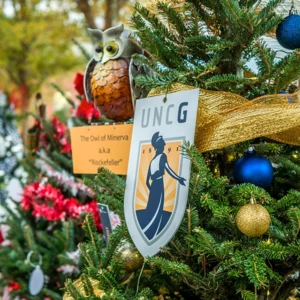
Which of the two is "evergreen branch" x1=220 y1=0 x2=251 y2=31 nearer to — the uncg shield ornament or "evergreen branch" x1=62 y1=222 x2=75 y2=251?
the uncg shield ornament

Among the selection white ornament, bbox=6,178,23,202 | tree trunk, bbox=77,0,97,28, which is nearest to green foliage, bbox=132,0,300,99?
white ornament, bbox=6,178,23,202

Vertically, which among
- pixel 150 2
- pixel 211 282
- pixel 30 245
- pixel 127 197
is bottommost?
pixel 30 245

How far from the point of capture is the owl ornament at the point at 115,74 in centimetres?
116

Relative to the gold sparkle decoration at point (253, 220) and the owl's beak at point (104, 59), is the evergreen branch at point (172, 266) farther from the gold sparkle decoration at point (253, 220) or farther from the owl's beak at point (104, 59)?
the owl's beak at point (104, 59)

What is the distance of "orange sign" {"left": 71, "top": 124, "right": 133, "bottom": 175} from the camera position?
117 centimetres

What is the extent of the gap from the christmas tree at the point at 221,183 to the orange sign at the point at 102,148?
0.11m

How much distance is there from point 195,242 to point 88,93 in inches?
22.5

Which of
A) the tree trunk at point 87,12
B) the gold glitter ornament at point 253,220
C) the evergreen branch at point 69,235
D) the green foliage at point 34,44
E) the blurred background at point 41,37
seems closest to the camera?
the gold glitter ornament at point 253,220

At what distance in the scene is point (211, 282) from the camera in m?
0.88

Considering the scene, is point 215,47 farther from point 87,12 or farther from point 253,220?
point 87,12

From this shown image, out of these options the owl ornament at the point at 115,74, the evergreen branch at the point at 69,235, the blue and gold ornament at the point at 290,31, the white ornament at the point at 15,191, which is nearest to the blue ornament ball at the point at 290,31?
the blue and gold ornament at the point at 290,31

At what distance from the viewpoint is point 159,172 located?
0.90 m

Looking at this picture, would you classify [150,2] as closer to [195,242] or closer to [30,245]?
[195,242]

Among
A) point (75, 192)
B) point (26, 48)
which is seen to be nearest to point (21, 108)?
point (26, 48)
